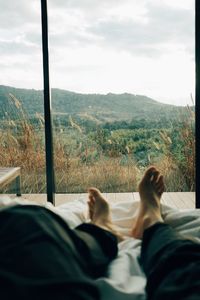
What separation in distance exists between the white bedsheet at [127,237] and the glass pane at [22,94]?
138 centimetres

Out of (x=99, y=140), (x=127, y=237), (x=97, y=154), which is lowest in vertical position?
(x=127, y=237)

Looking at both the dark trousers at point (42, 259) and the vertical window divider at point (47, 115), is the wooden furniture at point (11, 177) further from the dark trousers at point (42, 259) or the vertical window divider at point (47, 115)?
the dark trousers at point (42, 259)

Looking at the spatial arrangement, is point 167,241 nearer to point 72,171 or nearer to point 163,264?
point 163,264

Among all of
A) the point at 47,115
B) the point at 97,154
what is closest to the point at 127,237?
the point at 47,115

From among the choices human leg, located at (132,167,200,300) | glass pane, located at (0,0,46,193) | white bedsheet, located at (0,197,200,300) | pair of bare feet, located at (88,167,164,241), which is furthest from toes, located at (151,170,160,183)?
glass pane, located at (0,0,46,193)

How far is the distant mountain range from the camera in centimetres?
322

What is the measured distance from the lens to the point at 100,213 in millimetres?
1725

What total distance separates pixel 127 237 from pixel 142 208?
0.16 m

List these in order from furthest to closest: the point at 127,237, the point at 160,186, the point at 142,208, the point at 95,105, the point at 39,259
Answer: the point at 95,105 < the point at 160,186 < the point at 142,208 < the point at 127,237 < the point at 39,259

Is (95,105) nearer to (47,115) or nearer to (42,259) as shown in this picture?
(47,115)

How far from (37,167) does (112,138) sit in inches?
26.0

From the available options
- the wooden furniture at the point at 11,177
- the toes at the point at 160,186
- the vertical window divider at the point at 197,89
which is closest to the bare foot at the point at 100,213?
the toes at the point at 160,186

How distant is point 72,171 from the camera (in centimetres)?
339

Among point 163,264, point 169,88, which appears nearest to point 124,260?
point 163,264
